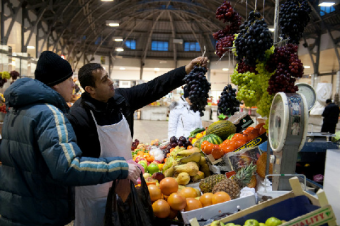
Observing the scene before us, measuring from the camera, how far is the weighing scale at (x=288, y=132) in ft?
4.91

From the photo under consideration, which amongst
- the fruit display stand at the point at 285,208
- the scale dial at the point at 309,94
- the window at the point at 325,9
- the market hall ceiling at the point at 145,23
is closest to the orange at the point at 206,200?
the fruit display stand at the point at 285,208

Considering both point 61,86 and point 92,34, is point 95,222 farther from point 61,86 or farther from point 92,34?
point 92,34

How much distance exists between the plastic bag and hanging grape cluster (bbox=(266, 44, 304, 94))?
1.09m

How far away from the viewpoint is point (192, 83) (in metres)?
1.71

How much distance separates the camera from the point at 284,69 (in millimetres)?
1776

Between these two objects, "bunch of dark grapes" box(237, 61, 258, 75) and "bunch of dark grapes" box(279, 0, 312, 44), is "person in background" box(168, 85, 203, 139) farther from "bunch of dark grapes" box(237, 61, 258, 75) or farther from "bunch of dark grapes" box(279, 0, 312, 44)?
"bunch of dark grapes" box(279, 0, 312, 44)

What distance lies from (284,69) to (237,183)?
842 mm

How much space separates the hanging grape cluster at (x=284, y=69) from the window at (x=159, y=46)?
2374 centimetres

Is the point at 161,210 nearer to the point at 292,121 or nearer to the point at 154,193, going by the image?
the point at 154,193

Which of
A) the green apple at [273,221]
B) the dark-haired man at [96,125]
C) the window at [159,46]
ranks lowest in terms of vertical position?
the green apple at [273,221]

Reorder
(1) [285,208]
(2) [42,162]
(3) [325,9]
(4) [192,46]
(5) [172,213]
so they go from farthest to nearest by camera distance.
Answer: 1. (4) [192,46]
2. (3) [325,9]
3. (5) [172,213]
4. (1) [285,208]
5. (2) [42,162]

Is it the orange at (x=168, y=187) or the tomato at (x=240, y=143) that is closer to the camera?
the orange at (x=168, y=187)

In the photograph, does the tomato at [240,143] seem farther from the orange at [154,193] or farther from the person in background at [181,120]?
the person in background at [181,120]

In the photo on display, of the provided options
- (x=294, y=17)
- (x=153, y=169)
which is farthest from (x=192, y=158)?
(x=294, y=17)
